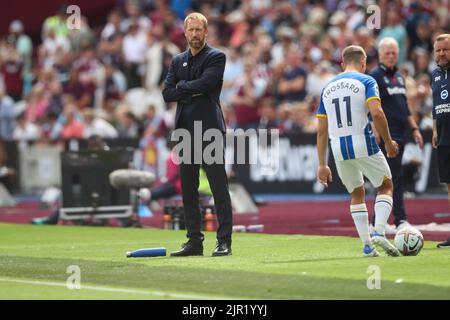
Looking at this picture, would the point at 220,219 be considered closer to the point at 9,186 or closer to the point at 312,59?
the point at 312,59

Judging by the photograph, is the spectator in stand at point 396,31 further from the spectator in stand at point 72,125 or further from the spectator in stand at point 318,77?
the spectator in stand at point 72,125

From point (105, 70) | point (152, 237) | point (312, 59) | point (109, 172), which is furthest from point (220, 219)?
point (105, 70)

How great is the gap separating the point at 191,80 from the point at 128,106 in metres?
18.5

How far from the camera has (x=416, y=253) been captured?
1307 cm

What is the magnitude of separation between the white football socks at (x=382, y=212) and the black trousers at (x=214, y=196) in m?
1.64

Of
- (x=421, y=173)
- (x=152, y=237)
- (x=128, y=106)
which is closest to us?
(x=152, y=237)

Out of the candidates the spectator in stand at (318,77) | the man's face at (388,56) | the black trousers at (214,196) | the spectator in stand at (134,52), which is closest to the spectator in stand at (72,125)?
the spectator in stand at (134,52)

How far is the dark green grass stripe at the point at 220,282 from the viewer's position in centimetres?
990

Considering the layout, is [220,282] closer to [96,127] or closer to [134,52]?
[96,127]

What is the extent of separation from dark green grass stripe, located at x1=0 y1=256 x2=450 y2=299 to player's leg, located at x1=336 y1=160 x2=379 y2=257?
6.32ft

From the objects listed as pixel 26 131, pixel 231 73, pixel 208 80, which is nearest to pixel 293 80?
pixel 231 73

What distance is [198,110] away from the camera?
1334 centimetres

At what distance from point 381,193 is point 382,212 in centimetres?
25

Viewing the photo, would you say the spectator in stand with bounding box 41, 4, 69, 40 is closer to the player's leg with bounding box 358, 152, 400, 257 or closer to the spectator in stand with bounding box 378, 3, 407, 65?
the spectator in stand with bounding box 378, 3, 407, 65
